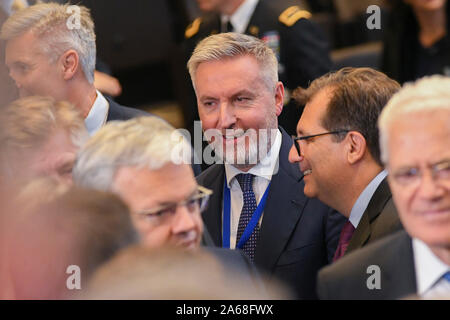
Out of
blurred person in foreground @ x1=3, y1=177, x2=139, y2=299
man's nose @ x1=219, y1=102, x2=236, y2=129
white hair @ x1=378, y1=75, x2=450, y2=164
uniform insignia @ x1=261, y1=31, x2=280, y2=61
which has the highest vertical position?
uniform insignia @ x1=261, y1=31, x2=280, y2=61

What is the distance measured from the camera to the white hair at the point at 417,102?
82.3 inches

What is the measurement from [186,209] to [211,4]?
2.03m

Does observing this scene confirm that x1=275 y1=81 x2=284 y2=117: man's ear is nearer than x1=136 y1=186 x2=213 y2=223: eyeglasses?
No

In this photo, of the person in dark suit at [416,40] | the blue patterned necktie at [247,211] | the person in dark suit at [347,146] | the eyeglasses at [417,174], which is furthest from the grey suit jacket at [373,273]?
the person in dark suit at [416,40]

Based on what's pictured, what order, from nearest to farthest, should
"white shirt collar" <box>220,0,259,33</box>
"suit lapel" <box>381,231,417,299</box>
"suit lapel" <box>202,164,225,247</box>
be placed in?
1. "suit lapel" <box>381,231,417,299</box>
2. "suit lapel" <box>202,164,225,247</box>
3. "white shirt collar" <box>220,0,259,33</box>

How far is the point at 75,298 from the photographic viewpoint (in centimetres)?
170

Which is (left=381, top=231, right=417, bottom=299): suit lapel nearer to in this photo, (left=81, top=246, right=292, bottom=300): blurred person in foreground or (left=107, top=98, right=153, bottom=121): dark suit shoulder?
(left=81, top=246, right=292, bottom=300): blurred person in foreground

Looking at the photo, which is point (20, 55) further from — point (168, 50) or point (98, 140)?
point (168, 50)

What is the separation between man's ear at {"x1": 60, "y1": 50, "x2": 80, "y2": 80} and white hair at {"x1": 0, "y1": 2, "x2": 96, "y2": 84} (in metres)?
0.02

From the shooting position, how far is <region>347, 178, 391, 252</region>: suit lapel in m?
2.65

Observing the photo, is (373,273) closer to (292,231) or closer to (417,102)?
(417,102)

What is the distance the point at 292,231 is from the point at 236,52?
68 centimetres

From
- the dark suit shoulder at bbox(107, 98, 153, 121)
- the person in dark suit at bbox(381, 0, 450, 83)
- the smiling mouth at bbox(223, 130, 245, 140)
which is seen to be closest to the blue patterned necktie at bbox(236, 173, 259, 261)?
the smiling mouth at bbox(223, 130, 245, 140)
